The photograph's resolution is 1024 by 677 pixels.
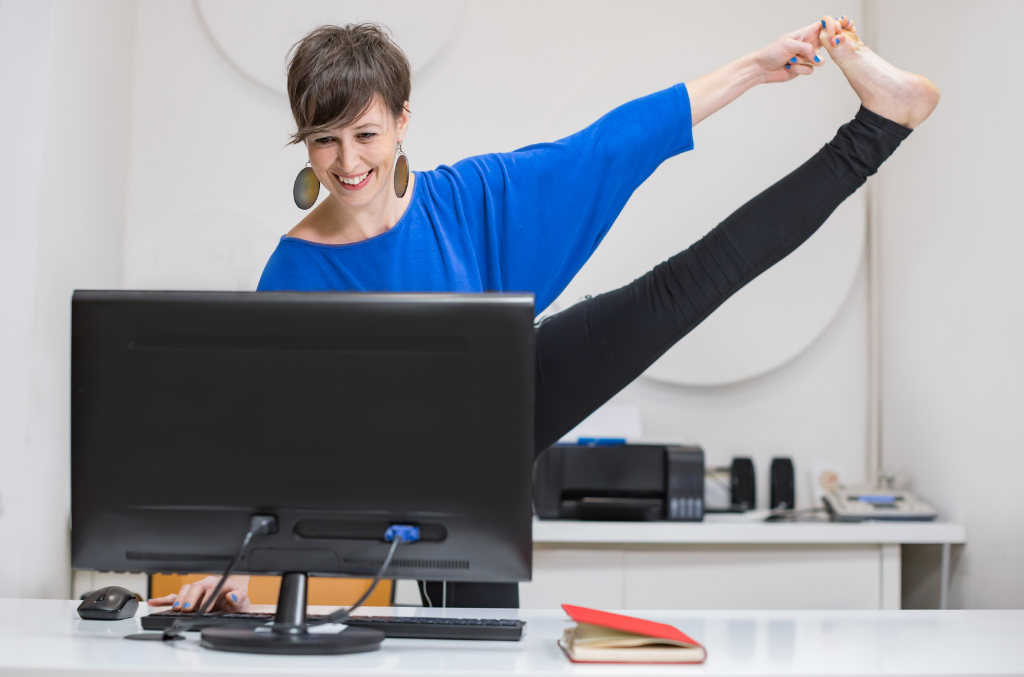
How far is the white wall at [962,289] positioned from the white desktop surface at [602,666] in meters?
1.11

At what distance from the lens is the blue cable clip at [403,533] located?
3.00 ft

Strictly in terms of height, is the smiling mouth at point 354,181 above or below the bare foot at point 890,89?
below

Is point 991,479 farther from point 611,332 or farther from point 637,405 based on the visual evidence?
point 611,332

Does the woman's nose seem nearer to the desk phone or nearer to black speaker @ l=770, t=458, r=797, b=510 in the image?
the desk phone

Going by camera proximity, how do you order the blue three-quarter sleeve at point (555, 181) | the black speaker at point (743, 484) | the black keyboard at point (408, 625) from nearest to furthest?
the black keyboard at point (408, 625), the blue three-quarter sleeve at point (555, 181), the black speaker at point (743, 484)

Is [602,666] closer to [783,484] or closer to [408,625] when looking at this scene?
[408,625]

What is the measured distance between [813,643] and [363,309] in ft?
2.18

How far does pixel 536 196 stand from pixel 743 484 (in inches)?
57.3

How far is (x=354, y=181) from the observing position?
1.51 metres

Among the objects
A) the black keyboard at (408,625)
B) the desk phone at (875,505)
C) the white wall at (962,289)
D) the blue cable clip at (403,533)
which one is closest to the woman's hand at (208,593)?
the black keyboard at (408,625)

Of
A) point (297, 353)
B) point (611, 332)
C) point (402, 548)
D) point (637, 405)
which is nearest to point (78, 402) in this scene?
point (297, 353)

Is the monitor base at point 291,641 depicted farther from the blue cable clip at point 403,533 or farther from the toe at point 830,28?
the toe at point 830,28

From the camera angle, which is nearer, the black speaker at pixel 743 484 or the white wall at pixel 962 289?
the white wall at pixel 962 289

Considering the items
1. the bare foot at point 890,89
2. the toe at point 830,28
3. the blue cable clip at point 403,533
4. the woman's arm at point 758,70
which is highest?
the toe at point 830,28
